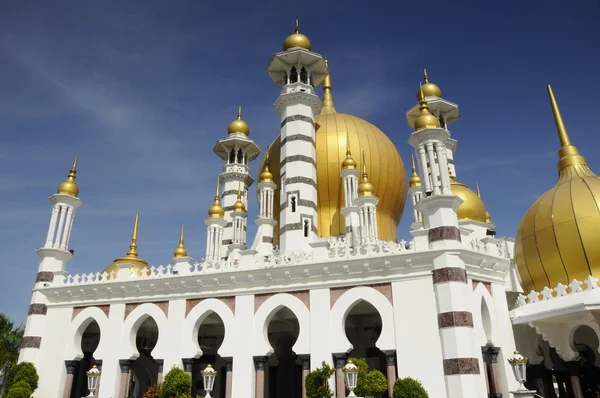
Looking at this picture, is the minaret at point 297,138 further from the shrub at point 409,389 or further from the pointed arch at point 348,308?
the shrub at point 409,389

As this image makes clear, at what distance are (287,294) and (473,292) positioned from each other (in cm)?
660

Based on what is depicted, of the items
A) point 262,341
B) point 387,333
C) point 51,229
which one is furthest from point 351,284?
point 51,229

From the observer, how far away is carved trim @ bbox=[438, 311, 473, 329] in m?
14.7

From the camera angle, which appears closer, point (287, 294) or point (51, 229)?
point (287, 294)

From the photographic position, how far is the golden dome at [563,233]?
1581 cm

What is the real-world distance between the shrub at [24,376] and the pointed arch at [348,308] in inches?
495

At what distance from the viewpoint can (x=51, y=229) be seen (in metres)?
22.4

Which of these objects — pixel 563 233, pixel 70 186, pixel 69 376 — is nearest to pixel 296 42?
pixel 70 186

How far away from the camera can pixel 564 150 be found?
747 inches

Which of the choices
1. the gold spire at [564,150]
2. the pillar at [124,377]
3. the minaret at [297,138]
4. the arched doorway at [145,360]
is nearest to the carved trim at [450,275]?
the gold spire at [564,150]

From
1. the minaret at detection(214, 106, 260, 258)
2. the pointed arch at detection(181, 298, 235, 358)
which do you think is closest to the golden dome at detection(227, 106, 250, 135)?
the minaret at detection(214, 106, 260, 258)

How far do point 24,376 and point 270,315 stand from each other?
10407 mm

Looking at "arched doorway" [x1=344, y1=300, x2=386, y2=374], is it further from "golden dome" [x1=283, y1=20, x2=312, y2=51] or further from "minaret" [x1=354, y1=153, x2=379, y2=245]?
"golden dome" [x1=283, y1=20, x2=312, y2=51]

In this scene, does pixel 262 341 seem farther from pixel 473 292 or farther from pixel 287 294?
pixel 473 292
